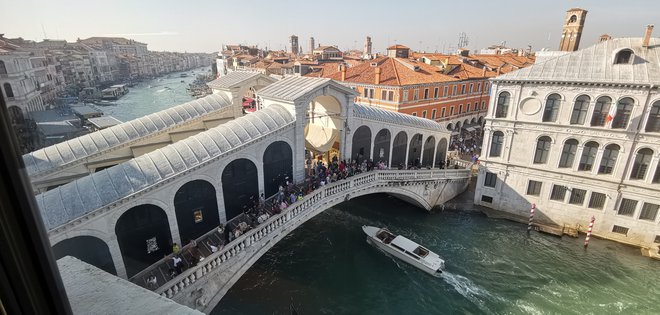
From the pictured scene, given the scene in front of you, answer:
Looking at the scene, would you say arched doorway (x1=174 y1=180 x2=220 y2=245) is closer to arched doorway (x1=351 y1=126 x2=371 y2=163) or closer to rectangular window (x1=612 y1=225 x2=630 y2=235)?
arched doorway (x1=351 y1=126 x2=371 y2=163)

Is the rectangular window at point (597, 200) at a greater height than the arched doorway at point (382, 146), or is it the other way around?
the arched doorway at point (382, 146)

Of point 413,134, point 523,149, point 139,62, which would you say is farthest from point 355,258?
point 139,62

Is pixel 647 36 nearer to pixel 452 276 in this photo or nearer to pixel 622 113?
pixel 622 113

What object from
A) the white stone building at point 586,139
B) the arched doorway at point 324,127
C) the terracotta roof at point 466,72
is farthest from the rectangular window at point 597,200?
the terracotta roof at point 466,72

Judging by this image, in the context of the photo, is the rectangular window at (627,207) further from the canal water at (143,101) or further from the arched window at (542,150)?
the canal water at (143,101)

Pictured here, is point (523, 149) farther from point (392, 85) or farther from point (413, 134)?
point (392, 85)

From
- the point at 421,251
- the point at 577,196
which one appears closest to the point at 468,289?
the point at 421,251

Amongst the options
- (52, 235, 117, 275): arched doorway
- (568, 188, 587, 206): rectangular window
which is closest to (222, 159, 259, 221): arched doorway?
(52, 235, 117, 275): arched doorway
